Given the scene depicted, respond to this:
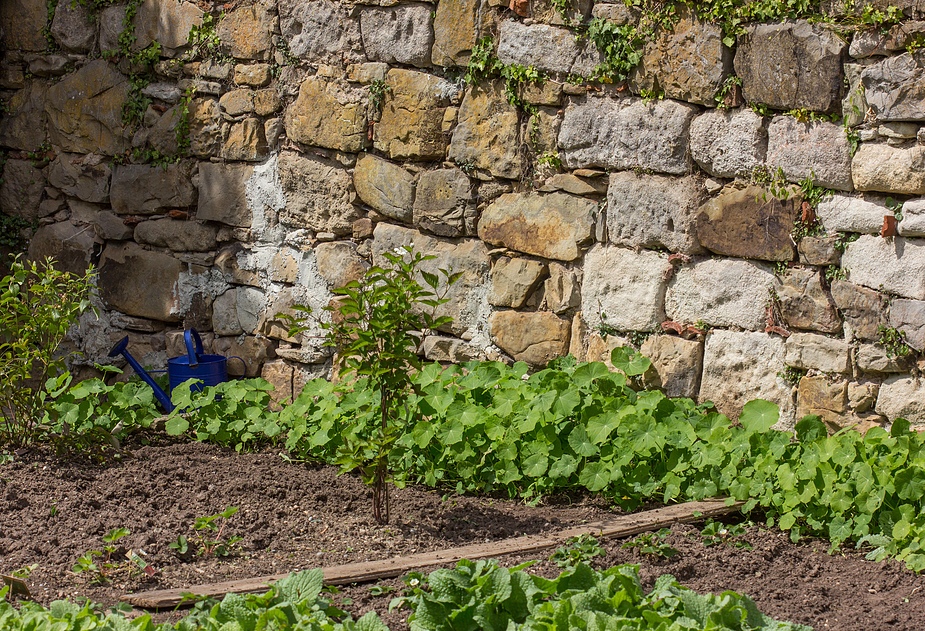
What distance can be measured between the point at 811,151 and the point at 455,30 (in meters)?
1.59

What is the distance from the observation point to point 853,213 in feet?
11.6

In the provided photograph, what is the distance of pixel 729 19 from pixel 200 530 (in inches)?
102

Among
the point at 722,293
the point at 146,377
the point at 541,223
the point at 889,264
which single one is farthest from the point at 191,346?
the point at 889,264

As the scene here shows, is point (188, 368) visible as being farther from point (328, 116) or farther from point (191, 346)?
point (328, 116)

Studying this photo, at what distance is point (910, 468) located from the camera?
319cm

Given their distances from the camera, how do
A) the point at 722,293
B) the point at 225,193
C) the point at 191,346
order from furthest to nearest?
the point at 225,193 → the point at 191,346 → the point at 722,293

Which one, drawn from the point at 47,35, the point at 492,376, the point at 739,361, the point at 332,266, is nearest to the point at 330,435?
the point at 492,376

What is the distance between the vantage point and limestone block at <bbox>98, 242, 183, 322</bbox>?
211 inches

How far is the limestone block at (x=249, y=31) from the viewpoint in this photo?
16.1ft

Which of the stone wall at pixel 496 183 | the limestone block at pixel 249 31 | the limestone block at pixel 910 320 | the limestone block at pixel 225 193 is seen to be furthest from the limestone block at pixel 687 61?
the limestone block at pixel 225 193

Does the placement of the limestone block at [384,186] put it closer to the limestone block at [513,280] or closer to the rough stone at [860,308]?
the limestone block at [513,280]

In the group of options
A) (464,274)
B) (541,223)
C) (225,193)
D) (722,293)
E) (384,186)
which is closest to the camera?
(722,293)

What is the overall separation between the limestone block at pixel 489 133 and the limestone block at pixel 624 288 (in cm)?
53

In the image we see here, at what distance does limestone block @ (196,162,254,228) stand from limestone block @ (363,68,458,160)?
87 centimetres
